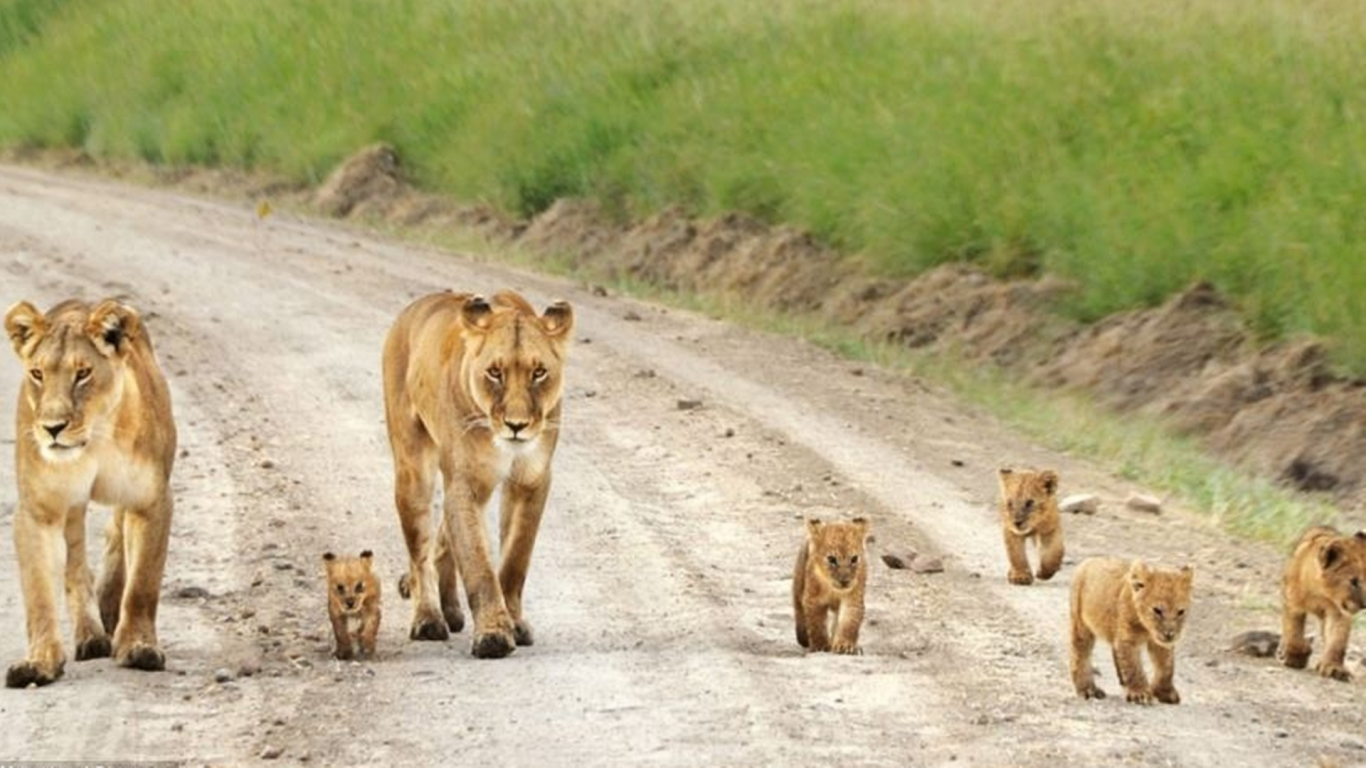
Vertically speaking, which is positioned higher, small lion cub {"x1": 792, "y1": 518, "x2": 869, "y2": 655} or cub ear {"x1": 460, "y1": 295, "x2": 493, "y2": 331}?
cub ear {"x1": 460, "y1": 295, "x2": 493, "y2": 331}

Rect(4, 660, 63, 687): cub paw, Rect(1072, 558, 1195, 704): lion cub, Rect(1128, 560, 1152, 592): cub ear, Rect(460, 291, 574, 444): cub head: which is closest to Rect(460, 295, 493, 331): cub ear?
Rect(460, 291, 574, 444): cub head

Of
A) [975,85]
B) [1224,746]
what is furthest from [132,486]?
[975,85]

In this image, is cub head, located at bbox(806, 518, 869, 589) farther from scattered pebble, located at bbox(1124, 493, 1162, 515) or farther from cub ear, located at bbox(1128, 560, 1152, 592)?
scattered pebble, located at bbox(1124, 493, 1162, 515)

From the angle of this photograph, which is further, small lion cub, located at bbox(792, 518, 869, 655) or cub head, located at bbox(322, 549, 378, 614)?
small lion cub, located at bbox(792, 518, 869, 655)

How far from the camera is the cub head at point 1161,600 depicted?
9.40 metres

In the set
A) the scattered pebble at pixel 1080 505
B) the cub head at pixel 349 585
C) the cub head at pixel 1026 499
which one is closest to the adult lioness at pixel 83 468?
the cub head at pixel 349 585

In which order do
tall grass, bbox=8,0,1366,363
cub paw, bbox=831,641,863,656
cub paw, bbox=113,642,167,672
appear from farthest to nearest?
1. tall grass, bbox=8,0,1366,363
2. cub paw, bbox=831,641,863,656
3. cub paw, bbox=113,642,167,672

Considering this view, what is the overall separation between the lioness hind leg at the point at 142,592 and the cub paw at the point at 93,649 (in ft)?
0.45

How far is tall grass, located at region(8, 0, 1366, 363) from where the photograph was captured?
18.9 metres

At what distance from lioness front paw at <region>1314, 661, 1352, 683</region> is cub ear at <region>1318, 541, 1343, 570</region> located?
34cm

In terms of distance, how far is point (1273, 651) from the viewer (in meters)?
10.8

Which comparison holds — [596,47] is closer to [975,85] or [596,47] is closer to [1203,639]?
[975,85]

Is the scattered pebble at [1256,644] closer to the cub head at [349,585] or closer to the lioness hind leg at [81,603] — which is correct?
the cub head at [349,585]

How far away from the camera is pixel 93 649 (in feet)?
32.7
